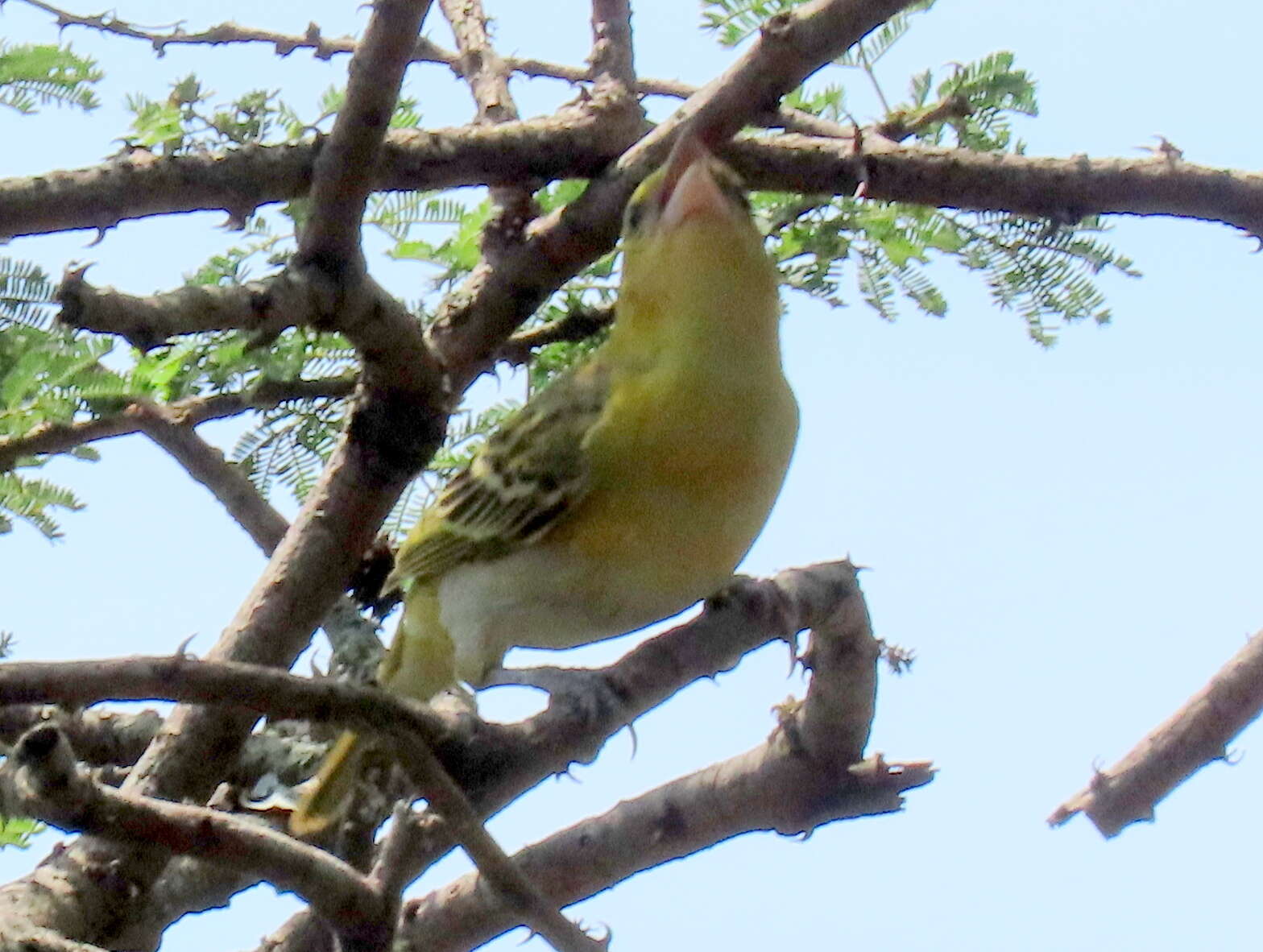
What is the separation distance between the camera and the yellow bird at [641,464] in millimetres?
2439

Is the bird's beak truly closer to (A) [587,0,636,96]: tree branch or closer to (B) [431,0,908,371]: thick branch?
(B) [431,0,908,371]: thick branch

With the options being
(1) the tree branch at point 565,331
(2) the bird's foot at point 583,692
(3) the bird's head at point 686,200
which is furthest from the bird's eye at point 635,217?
(2) the bird's foot at point 583,692

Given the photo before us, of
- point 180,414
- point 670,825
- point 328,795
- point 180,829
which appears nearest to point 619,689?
point 670,825

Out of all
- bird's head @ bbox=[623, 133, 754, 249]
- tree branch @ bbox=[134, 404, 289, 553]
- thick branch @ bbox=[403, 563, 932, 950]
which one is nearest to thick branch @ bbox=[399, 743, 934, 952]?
thick branch @ bbox=[403, 563, 932, 950]

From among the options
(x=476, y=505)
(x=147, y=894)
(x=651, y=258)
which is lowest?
(x=147, y=894)

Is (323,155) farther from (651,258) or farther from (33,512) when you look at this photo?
(33,512)

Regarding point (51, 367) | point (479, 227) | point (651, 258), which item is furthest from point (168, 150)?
point (651, 258)

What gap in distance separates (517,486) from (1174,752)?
4.02 ft

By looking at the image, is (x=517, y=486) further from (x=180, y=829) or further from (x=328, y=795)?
(x=180, y=829)

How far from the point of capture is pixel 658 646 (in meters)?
2.53

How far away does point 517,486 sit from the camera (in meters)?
2.64

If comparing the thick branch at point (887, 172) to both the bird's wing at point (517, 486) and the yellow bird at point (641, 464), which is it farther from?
the bird's wing at point (517, 486)

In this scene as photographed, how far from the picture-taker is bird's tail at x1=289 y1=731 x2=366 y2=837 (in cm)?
215

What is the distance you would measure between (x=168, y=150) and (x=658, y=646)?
1317 millimetres
